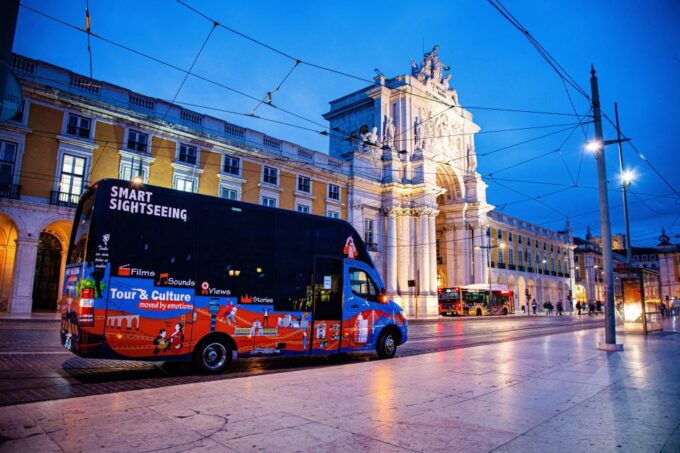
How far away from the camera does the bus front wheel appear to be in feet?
37.0

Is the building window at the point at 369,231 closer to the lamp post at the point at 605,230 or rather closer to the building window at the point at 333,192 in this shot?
the building window at the point at 333,192

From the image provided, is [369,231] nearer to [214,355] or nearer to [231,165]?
[231,165]

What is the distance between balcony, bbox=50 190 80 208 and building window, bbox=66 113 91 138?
3338 millimetres

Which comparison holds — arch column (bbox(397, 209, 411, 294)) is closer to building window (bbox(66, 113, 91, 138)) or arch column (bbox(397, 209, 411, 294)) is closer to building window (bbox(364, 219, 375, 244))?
building window (bbox(364, 219, 375, 244))

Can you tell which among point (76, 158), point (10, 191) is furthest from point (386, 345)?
point (76, 158)

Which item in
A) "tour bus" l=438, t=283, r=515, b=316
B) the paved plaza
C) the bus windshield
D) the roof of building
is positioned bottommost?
the paved plaza

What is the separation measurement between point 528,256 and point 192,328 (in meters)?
66.1

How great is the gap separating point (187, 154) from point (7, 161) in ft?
31.5

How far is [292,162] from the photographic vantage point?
34.3m

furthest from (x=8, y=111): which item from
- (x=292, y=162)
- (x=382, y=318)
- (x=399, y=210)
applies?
(x=399, y=210)

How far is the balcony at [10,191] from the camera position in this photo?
21.6 meters

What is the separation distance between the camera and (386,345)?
37.3 ft

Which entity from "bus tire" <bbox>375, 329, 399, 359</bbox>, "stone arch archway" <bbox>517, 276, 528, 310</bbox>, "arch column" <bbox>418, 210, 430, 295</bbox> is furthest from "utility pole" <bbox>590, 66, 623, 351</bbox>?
"stone arch archway" <bbox>517, 276, 528, 310</bbox>

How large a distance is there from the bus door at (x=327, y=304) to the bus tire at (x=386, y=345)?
129 cm
